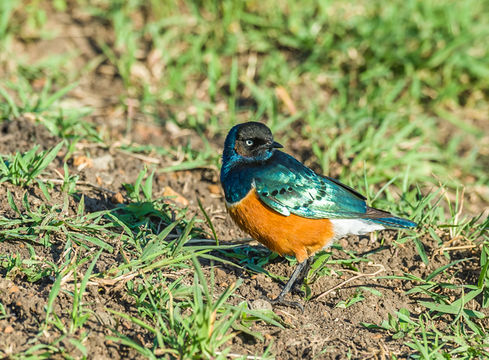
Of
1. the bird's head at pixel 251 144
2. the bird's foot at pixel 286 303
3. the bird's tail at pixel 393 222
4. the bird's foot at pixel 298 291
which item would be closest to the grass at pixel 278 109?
the bird's foot at pixel 298 291

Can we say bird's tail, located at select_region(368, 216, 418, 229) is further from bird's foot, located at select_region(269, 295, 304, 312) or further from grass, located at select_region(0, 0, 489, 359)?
bird's foot, located at select_region(269, 295, 304, 312)

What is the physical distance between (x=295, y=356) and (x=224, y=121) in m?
3.73

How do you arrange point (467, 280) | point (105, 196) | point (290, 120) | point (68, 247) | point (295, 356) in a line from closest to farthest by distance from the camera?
point (295, 356)
point (68, 247)
point (467, 280)
point (105, 196)
point (290, 120)

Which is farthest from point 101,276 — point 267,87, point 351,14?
point 351,14

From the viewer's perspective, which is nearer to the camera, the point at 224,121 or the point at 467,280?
the point at 467,280

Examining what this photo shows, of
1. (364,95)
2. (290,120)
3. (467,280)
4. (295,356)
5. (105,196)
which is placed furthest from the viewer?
(364,95)

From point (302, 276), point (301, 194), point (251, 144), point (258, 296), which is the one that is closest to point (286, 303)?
point (258, 296)

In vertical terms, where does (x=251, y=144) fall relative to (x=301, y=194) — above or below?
above

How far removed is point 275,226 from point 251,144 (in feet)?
2.29

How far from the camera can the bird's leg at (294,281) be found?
4.16 m

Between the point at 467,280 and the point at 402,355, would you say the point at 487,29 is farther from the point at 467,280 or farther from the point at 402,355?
the point at 402,355

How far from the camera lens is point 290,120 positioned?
258 inches

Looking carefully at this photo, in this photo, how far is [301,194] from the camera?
438 centimetres

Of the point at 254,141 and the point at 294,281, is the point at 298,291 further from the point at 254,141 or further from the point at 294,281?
the point at 254,141
